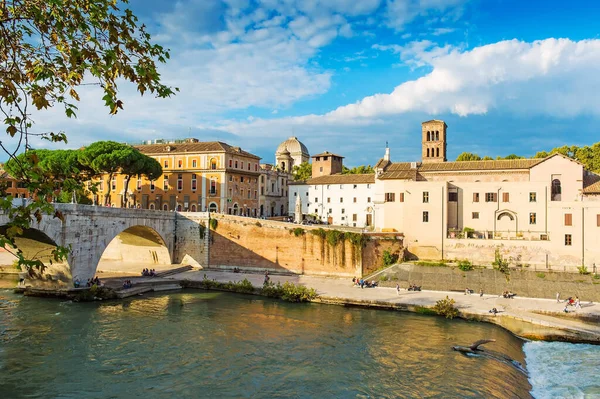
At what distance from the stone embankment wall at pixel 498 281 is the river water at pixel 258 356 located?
719cm

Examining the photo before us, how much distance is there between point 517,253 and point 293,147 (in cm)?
5477

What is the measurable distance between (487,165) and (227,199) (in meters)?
26.1

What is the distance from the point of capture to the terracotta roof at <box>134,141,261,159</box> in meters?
50.6

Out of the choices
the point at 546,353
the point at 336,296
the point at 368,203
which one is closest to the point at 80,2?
the point at 546,353

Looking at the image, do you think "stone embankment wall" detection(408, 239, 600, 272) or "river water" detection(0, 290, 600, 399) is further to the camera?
"stone embankment wall" detection(408, 239, 600, 272)

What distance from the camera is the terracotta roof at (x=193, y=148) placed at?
5058cm

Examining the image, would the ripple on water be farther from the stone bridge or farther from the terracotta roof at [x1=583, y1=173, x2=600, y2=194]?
the stone bridge

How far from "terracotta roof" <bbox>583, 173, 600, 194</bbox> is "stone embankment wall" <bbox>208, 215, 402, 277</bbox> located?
569 inches

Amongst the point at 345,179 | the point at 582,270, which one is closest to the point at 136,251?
the point at 345,179

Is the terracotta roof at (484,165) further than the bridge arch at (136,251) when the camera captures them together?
Yes

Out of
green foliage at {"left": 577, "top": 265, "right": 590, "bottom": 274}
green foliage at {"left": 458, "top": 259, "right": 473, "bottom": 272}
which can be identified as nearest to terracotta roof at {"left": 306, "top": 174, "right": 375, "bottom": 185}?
green foliage at {"left": 458, "top": 259, "right": 473, "bottom": 272}

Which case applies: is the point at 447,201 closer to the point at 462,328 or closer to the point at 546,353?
the point at 462,328

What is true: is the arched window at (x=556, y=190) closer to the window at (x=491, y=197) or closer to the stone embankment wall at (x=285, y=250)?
the window at (x=491, y=197)

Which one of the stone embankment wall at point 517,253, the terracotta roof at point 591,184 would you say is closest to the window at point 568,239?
the stone embankment wall at point 517,253
